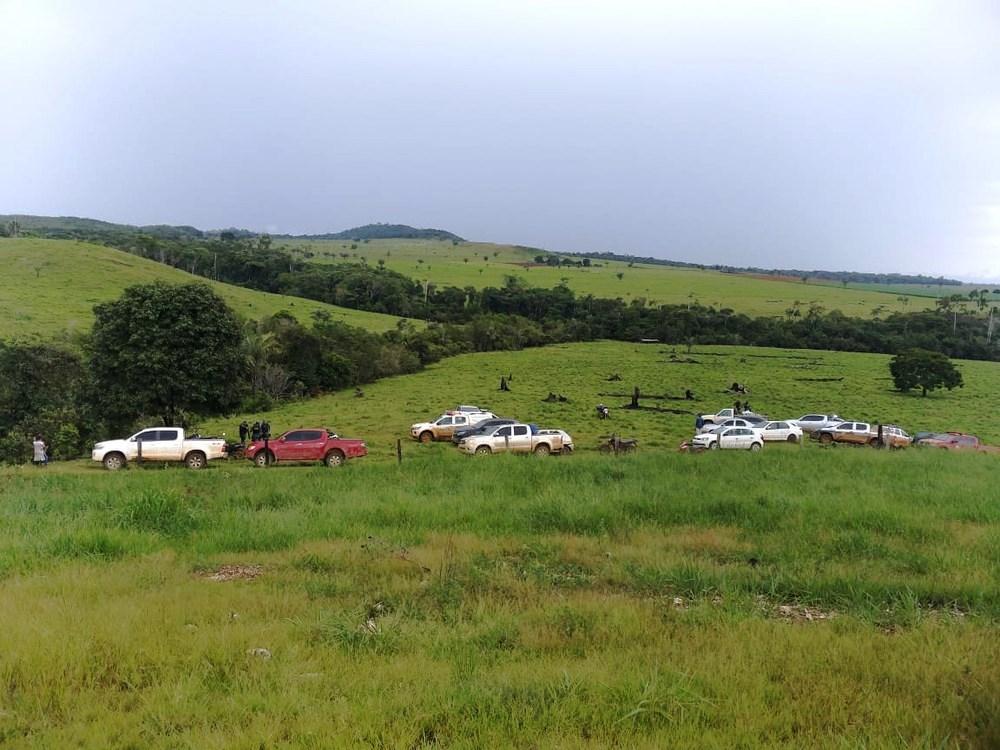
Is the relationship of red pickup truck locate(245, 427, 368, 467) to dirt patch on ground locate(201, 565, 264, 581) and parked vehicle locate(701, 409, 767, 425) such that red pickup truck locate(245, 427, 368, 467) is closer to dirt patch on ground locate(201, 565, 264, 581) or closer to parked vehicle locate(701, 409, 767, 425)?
dirt patch on ground locate(201, 565, 264, 581)

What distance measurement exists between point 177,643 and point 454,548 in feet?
13.0

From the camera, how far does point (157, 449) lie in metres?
22.5

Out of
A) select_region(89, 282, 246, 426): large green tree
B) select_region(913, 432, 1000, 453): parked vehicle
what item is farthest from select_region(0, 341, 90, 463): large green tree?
select_region(913, 432, 1000, 453): parked vehicle

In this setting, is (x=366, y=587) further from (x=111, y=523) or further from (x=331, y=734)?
(x=111, y=523)

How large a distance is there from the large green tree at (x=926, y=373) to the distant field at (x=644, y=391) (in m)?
1.23

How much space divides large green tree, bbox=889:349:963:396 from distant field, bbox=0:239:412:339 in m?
61.8

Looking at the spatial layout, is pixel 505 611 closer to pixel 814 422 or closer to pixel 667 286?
pixel 814 422

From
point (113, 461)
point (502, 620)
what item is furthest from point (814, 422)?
point (502, 620)

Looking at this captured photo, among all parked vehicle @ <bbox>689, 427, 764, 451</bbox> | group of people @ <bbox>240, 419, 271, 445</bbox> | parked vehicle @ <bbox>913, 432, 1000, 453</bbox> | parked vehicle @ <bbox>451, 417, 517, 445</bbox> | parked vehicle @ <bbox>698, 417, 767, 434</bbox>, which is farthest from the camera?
parked vehicle @ <bbox>451, 417, 517, 445</bbox>

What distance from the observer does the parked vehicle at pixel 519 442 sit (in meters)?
26.4

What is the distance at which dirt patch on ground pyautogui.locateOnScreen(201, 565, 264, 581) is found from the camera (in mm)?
7543

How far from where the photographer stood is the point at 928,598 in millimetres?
6969

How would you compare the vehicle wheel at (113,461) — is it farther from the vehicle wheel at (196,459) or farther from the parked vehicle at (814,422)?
the parked vehicle at (814,422)

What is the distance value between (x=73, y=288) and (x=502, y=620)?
92139 millimetres
